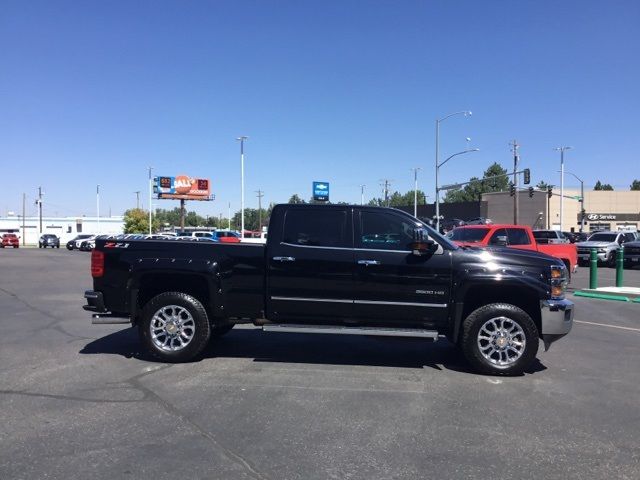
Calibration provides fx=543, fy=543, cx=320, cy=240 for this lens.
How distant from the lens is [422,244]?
643 centimetres

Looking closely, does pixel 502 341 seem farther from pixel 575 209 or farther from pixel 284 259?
pixel 575 209

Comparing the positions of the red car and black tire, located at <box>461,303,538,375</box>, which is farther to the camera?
the red car

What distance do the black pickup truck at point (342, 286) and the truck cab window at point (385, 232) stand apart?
0.01 m

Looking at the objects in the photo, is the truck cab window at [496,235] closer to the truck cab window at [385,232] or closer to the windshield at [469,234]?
the windshield at [469,234]

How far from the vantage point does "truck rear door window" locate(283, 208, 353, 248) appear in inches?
269

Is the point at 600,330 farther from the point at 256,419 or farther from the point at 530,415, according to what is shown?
the point at 256,419

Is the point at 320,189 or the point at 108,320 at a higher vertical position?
the point at 320,189

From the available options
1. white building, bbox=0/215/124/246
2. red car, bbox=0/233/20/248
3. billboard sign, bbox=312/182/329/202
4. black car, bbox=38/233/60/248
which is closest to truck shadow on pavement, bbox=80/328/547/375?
billboard sign, bbox=312/182/329/202

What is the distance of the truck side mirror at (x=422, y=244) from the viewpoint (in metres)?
6.43

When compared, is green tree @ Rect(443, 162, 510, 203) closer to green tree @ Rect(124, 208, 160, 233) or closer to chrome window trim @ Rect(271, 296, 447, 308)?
green tree @ Rect(124, 208, 160, 233)

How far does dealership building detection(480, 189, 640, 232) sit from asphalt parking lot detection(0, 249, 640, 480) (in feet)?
259

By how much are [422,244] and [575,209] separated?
281ft

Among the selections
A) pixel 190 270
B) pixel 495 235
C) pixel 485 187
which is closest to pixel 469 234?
pixel 495 235

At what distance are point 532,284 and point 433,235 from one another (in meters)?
1.30
